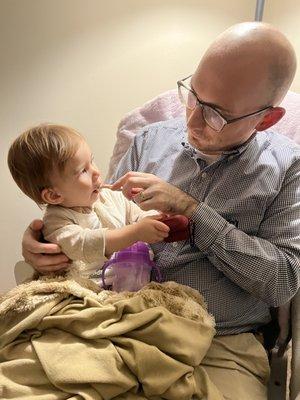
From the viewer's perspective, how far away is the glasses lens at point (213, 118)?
1183 mm

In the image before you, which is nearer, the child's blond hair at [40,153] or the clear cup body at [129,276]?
the child's blond hair at [40,153]

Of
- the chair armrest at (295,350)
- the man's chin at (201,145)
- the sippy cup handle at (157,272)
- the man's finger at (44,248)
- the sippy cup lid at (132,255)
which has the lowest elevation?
the chair armrest at (295,350)

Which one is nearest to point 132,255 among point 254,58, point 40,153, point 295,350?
point 40,153

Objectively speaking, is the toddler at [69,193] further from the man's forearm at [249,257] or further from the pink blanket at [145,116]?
the pink blanket at [145,116]

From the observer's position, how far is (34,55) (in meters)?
1.85

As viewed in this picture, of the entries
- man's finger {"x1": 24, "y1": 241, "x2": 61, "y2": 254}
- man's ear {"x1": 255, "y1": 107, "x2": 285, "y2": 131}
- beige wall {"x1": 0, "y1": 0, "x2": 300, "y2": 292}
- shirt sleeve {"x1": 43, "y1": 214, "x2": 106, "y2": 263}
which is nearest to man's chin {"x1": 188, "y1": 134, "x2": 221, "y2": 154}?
man's ear {"x1": 255, "y1": 107, "x2": 285, "y2": 131}

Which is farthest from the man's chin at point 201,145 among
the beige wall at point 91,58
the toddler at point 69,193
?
the beige wall at point 91,58

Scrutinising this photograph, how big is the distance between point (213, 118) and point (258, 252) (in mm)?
377

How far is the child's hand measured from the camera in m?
1.05

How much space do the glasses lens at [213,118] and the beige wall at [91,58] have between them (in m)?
0.81

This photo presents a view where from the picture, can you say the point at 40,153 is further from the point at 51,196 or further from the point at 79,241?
the point at 79,241

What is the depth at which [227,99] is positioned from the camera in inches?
45.5

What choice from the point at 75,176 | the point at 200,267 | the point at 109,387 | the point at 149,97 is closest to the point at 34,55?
the point at 149,97

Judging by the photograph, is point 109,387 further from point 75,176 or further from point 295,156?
point 295,156
